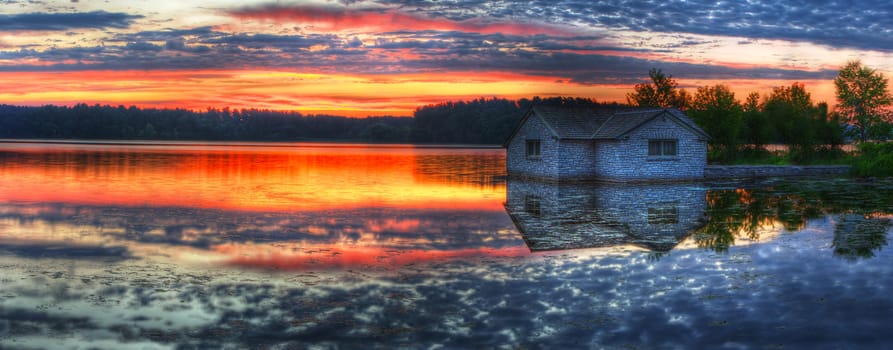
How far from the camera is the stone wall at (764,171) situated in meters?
44.6

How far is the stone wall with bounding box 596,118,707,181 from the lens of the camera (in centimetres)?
3881

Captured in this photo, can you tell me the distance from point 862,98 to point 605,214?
77.2 m

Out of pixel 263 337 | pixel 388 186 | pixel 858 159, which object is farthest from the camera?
pixel 858 159

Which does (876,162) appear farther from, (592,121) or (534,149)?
(534,149)

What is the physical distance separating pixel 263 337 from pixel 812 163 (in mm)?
61003

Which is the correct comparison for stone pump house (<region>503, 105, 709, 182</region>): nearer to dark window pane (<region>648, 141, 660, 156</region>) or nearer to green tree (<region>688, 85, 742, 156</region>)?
dark window pane (<region>648, 141, 660, 156</region>)

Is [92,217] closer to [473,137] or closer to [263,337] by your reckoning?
[263,337]

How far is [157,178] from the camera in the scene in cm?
4075

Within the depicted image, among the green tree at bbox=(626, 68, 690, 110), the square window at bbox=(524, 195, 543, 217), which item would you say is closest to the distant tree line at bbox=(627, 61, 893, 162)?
the green tree at bbox=(626, 68, 690, 110)

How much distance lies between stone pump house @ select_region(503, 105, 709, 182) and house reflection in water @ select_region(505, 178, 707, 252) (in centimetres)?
332

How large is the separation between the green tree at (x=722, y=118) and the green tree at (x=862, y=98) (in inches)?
1238

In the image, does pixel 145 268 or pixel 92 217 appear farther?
pixel 92 217

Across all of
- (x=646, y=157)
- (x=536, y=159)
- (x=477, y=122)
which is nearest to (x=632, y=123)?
(x=646, y=157)

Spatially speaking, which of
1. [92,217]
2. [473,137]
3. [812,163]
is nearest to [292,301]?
[92,217]
